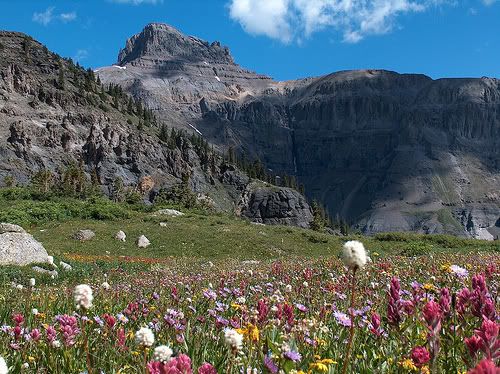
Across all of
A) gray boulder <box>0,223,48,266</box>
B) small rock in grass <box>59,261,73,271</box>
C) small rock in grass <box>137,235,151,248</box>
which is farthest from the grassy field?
small rock in grass <box>59,261,73,271</box>

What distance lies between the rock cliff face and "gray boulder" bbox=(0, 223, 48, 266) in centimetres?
7575

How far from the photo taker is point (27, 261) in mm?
18250

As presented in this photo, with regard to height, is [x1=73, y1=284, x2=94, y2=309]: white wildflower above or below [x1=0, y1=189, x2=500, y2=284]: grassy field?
above

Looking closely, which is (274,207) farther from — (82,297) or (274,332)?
(82,297)

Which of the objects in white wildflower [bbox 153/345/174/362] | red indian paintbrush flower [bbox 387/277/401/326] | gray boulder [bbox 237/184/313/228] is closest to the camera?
white wildflower [bbox 153/345/174/362]

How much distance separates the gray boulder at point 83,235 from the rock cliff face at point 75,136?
2394 inches

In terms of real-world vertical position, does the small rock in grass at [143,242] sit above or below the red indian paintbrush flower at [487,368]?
below

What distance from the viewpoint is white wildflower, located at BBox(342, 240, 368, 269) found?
5.74ft

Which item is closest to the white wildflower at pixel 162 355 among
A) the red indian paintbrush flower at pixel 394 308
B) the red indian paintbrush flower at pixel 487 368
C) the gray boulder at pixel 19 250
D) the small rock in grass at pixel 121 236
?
the red indian paintbrush flower at pixel 487 368

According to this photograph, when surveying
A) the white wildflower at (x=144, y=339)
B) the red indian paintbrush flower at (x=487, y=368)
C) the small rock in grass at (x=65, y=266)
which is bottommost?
the small rock in grass at (x=65, y=266)

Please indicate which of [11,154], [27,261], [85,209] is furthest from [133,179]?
[27,261]

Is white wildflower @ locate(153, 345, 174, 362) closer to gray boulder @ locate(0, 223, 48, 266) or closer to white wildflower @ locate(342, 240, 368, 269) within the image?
white wildflower @ locate(342, 240, 368, 269)

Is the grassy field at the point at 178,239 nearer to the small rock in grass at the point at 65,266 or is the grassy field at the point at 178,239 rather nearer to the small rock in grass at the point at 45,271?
the small rock in grass at the point at 65,266

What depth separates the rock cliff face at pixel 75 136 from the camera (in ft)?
325
